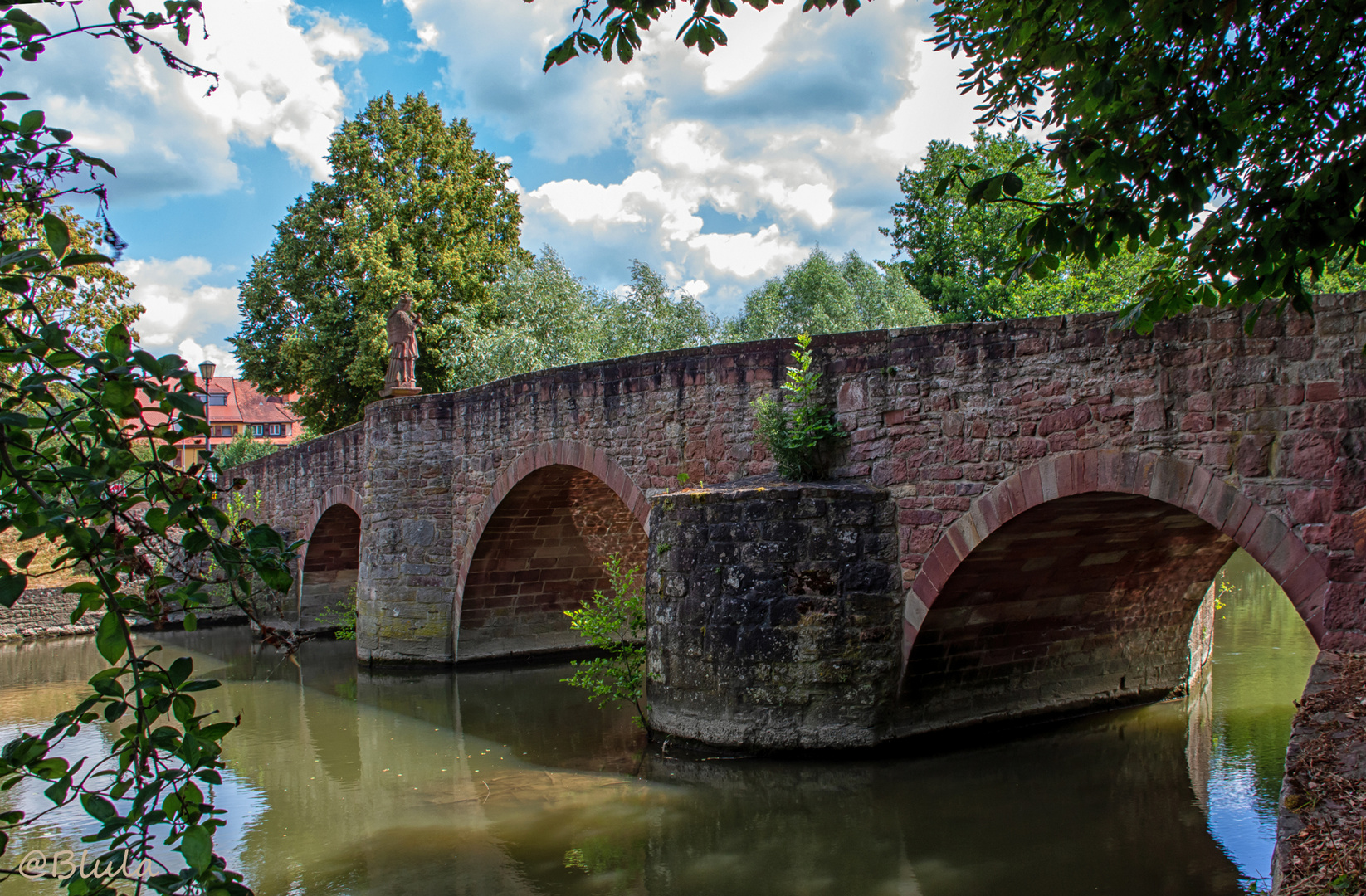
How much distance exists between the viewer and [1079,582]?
780 cm

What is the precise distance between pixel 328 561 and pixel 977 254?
1623 centimetres

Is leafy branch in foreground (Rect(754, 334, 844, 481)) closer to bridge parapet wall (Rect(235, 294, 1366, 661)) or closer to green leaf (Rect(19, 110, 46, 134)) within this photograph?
bridge parapet wall (Rect(235, 294, 1366, 661))

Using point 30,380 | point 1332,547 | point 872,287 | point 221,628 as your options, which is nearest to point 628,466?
point 1332,547

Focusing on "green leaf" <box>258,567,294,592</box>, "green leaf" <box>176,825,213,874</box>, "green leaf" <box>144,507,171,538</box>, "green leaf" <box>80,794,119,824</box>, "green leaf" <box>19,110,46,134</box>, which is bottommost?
"green leaf" <box>176,825,213,874</box>

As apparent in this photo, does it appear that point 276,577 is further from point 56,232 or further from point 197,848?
point 56,232

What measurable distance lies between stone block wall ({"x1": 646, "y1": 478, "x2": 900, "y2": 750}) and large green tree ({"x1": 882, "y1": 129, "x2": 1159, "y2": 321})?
14710 millimetres

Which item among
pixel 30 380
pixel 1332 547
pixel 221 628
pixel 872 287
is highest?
pixel 872 287

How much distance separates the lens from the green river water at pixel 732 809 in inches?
215

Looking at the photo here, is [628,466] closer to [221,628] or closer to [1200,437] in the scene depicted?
[1200,437]

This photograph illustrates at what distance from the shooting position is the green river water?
215 inches

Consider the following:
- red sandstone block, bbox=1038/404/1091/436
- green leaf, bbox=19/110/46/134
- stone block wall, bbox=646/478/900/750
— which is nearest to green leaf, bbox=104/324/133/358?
green leaf, bbox=19/110/46/134

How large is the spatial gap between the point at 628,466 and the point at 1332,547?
5.84 metres

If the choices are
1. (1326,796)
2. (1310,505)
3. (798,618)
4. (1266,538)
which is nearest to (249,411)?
(798,618)

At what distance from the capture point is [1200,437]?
554cm
